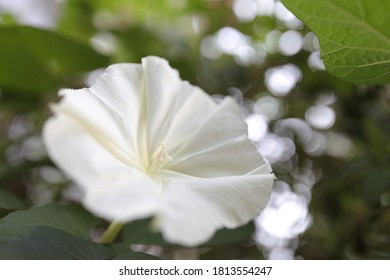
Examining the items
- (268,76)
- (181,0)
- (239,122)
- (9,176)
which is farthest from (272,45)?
(239,122)

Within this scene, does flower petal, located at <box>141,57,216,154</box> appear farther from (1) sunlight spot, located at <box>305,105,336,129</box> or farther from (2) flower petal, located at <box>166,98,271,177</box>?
(1) sunlight spot, located at <box>305,105,336,129</box>

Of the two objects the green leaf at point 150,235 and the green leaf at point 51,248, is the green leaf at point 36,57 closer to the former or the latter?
the green leaf at point 150,235

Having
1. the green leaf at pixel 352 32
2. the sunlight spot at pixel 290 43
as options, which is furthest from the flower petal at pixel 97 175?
the sunlight spot at pixel 290 43

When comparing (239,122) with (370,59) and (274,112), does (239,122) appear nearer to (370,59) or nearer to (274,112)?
(370,59)

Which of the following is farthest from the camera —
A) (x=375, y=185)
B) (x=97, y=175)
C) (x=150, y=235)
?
(x=375, y=185)

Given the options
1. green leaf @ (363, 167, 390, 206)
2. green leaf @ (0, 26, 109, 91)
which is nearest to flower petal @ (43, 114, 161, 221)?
green leaf @ (363, 167, 390, 206)

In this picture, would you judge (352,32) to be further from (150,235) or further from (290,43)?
(290,43)

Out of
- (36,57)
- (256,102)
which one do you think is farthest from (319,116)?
(36,57)
